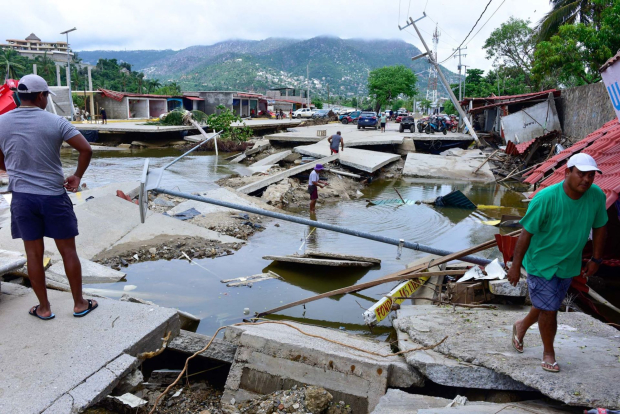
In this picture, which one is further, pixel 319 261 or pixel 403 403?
pixel 319 261

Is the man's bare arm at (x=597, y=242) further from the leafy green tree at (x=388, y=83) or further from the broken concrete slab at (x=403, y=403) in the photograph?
the leafy green tree at (x=388, y=83)

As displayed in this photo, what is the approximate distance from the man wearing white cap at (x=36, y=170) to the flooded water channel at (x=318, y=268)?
2.35 metres

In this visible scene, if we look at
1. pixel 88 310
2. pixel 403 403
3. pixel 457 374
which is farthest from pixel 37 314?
pixel 457 374

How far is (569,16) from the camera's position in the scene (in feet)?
63.3

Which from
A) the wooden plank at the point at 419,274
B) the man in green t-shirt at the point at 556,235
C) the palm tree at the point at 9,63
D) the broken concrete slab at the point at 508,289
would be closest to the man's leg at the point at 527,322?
the man in green t-shirt at the point at 556,235

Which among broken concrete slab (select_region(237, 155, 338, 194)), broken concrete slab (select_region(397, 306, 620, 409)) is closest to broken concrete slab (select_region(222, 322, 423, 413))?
broken concrete slab (select_region(397, 306, 620, 409))

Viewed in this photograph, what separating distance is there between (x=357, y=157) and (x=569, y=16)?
1100 centimetres

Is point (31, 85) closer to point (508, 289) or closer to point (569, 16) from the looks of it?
point (508, 289)

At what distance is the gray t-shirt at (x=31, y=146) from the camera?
10.2 feet

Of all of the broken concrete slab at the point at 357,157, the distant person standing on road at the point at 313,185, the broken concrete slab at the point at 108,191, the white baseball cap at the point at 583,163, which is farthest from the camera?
the broken concrete slab at the point at 357,157

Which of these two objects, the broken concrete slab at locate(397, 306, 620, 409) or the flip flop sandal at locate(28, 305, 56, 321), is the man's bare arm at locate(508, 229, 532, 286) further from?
the flip flop sandal at locate(28, 305, 56, 321)

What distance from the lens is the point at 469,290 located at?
15.2ft

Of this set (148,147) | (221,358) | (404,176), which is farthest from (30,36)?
(221,358)

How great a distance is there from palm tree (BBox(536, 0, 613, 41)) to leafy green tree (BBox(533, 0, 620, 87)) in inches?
84.2
